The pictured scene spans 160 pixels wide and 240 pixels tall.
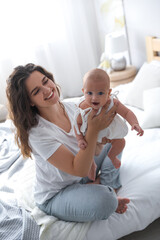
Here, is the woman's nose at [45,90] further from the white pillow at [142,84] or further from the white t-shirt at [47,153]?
the white pillow at [142,84]

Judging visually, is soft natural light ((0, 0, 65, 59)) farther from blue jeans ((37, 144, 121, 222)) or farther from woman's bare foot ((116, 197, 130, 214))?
woman's bare foot ((116, 197, 130, 214))

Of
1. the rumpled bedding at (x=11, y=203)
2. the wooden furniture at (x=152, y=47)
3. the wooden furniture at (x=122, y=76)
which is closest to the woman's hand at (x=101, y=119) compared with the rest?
the rumpled bedding at (x=11, y=203)

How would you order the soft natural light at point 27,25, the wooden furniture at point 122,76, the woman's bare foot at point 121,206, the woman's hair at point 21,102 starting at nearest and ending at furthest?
1. the woman's hair at point 21,102
2. the woman's bare foot at point 121,206
3. the wooden furniture at point 122,76
4. the soft natural light at point 27,25

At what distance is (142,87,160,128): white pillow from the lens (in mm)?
1813

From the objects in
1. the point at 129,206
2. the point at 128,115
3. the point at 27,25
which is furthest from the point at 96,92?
the point at 27,25

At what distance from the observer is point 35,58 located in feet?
11.2

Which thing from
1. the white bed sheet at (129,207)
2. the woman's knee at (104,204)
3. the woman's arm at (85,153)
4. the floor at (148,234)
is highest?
the woman's arm at (85,153)

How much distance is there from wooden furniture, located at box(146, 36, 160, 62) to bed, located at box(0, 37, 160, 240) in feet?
1.38

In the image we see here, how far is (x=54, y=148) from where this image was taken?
46.4 inches

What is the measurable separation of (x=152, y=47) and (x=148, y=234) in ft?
5.72

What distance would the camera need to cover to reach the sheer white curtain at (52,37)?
321 centimetres

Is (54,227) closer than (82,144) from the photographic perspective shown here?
No

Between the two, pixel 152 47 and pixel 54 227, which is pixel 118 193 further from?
pixel 152 47

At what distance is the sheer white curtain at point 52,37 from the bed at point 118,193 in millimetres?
1616
